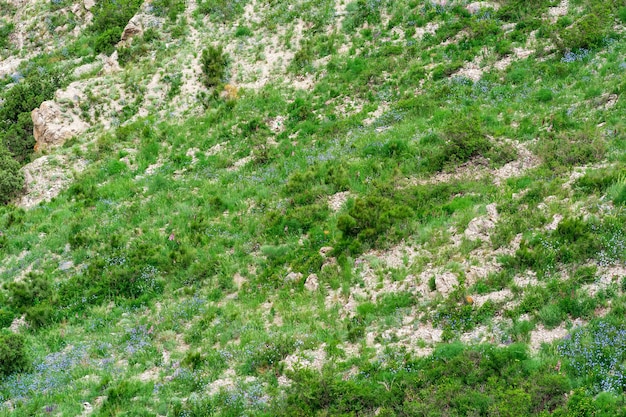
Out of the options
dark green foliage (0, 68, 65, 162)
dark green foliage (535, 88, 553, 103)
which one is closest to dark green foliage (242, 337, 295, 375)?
dark green foliage (535, 88, 553, 103)

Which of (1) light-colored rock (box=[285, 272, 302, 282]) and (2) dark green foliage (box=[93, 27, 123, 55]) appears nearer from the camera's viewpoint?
(1) light-colored rock (box=[285, 272, 302, 282])

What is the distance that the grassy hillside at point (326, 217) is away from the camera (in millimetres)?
12734

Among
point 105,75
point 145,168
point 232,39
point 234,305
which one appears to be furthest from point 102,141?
point 234,305

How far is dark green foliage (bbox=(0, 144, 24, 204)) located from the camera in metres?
24.0

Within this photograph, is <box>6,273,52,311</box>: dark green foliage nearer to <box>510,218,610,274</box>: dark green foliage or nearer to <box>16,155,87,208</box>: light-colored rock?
<box>16,155,87,208</box>: light-colored rock

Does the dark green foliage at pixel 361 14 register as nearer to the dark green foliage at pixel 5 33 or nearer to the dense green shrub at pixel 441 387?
the dense green shrub at pixel 441 387

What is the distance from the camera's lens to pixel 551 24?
23.8 metres

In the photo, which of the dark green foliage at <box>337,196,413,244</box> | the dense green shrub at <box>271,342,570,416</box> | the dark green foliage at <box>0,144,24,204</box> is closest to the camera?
the dense green shrub at <box>271,342,570,416</box>

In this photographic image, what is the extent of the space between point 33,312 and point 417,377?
10.9 m

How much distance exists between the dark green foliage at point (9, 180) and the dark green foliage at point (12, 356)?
9737 millimetres

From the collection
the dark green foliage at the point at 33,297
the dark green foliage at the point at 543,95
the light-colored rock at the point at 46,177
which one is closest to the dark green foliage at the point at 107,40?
the light-colored rock at the point at 46,177

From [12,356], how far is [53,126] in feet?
43.9

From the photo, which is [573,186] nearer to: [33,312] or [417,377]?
[417,377]

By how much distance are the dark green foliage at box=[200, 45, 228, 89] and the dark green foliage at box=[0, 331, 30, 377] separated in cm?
1421
